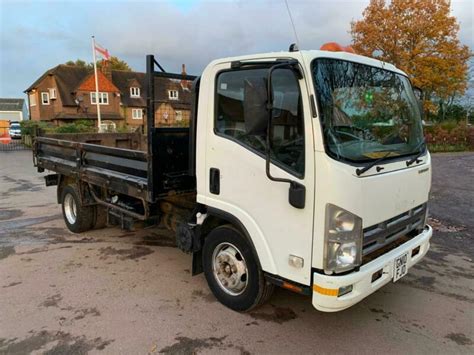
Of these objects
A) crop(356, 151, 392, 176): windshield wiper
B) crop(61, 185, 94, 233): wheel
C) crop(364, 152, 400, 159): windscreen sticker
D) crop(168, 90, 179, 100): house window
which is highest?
crop(168, 90, 179, 100): house window

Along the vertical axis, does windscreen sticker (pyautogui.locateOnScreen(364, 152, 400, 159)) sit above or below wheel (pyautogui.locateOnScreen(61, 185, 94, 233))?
above

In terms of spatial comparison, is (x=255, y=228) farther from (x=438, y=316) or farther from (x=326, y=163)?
(x=438, y=316)

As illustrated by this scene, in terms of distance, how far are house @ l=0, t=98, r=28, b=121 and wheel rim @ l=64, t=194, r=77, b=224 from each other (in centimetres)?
6891

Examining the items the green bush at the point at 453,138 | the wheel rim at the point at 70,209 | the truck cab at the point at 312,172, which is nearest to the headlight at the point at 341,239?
the truck cab at the point at 312,172

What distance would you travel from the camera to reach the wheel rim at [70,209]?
5.84 m

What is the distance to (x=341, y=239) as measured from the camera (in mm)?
2588

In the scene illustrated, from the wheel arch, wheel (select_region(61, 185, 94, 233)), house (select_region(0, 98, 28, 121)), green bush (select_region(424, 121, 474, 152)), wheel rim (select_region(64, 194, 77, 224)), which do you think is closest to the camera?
the wheel arch

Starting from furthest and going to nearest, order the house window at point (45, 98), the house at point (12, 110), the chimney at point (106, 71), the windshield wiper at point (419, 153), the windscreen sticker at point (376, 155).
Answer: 1. the house at point (12, 110)
2. the chimney at point (106, 71)
3. the house window at point (45, 98)
4. the windshield wiper at point (419, 153)
5. the windscreen sticker at point (376, 155)

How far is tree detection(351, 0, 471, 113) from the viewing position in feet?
71.9

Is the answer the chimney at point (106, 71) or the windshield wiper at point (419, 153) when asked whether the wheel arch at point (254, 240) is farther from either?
the chimney at point (106, 71)

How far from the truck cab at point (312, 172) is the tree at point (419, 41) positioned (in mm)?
21082

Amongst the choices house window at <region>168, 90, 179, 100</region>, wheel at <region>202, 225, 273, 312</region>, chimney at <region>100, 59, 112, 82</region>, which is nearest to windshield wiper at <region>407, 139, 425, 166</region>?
wheel at <region>202, 225, 273, 312</region>

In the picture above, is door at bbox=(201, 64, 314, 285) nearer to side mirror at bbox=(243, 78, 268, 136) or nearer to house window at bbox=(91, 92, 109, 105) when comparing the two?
side mirror at bbox=(243, 78, 268, 136)

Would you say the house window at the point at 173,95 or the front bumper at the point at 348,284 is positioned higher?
the house window at the point at 173,95
